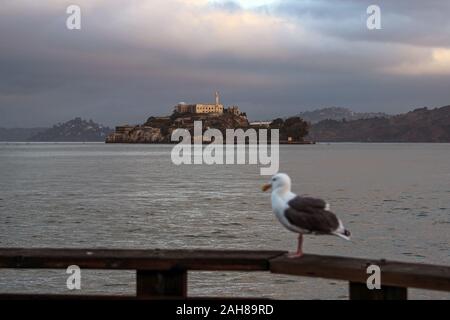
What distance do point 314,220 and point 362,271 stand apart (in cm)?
101

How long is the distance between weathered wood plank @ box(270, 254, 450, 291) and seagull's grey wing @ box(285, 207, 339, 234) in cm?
34

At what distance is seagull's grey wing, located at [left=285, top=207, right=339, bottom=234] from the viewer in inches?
261

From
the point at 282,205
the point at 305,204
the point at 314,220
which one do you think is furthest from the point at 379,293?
the point at 282,205

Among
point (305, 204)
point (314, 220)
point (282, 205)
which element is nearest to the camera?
point (314, 220)

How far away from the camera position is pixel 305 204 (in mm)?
6727

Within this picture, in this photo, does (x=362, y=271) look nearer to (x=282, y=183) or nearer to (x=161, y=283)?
(x=282, y=183)

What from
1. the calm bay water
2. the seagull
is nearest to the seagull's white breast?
the seagull

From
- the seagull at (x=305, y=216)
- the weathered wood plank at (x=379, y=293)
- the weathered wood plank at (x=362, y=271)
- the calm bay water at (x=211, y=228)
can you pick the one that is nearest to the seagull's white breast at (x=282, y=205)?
the seagull at (x=305, y=216)

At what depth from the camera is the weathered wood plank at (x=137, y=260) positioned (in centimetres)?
617

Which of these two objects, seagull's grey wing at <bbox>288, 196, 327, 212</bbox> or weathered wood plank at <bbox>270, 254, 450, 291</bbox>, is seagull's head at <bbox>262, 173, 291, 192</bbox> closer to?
seagull's grey wing at <bbox>288, 196, 327, 212</bbox>

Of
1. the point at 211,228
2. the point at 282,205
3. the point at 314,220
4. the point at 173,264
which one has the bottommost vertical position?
the point at 211,228

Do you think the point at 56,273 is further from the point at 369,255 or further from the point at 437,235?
the point at 437,235
